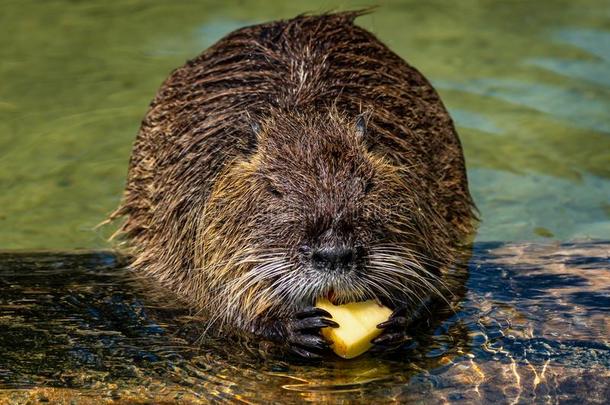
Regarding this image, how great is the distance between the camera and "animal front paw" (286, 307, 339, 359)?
4469mm

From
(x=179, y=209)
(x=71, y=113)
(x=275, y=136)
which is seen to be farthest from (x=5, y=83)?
(x=275, y=136)

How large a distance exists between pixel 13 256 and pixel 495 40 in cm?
450

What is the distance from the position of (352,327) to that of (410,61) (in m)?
4.49

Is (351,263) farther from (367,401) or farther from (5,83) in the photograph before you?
(5,83)

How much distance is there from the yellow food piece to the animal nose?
0.98 feet

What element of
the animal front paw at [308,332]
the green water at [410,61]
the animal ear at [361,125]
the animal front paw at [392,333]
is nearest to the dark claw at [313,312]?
the animal front paw at [308,332]

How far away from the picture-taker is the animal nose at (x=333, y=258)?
4223 millimetres

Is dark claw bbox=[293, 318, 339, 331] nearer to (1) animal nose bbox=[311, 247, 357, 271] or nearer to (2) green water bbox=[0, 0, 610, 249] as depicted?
(1) animal nose bbox=[311, 247, 357, 271]

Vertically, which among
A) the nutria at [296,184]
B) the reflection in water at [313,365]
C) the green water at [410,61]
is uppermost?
the green water at [410,61]

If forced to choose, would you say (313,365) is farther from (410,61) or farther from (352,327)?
(410,61)

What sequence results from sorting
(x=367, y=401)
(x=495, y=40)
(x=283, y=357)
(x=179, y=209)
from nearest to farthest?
(x=367, y=401)
(x=283, y=357)
(x=179, y=209)
(x=495, y=40)

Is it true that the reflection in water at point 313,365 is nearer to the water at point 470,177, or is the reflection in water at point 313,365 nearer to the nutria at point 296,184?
the water at point 470,177

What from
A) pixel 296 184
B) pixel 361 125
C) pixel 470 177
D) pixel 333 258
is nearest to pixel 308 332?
pixel 333 258

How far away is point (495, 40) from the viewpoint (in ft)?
29.7
